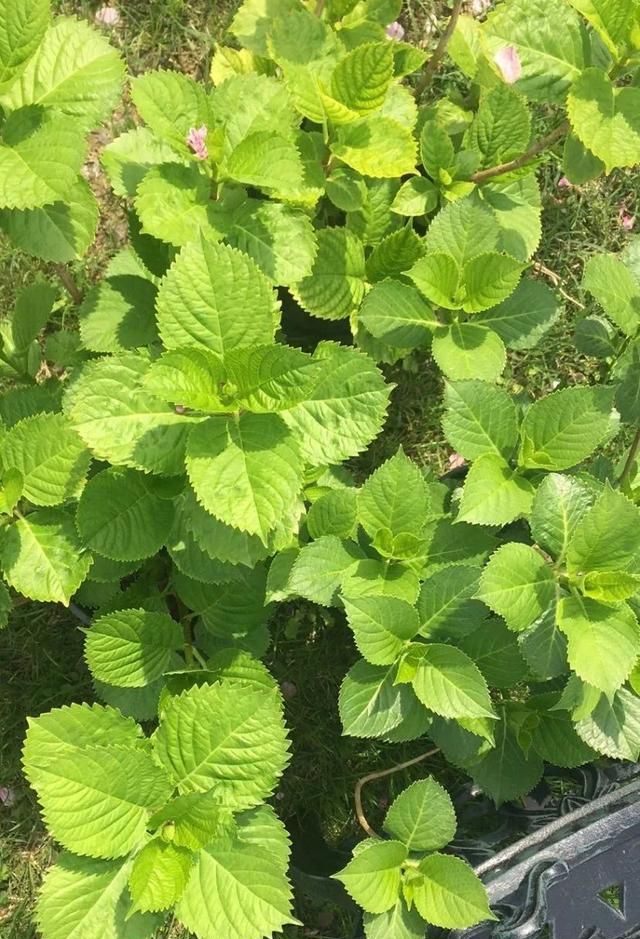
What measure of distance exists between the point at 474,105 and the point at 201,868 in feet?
6.76

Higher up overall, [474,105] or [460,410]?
[474,105]

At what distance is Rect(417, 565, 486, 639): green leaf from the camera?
1752mm

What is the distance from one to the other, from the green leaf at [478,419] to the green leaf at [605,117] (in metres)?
0.52

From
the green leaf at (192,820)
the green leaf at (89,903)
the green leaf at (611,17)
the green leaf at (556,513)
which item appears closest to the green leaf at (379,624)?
the green leaf at (556,513)

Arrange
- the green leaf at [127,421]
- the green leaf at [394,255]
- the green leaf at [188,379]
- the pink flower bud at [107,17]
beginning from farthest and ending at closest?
1. the pink flower bud at [107,17]
2. the green leaf at [394,255]
3. the green leaf at [127,421]
4. the green leaf at [188,379]

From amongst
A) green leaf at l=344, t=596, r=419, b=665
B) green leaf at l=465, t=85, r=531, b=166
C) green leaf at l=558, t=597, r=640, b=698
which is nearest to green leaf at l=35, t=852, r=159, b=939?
green leaf at l=344, t=596, r=419, b=665

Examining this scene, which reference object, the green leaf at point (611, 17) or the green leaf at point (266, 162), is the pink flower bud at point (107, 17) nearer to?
the green leaf at point (266, 162)

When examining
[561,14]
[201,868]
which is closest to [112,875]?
[201,868]

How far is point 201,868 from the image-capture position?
1620 mm

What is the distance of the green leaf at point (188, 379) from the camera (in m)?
1.42

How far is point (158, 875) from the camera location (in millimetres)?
1546

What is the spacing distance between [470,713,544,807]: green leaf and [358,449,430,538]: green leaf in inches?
24.7

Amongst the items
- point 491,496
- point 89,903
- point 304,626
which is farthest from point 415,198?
point 89,903

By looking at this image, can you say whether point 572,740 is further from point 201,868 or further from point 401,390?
point 401,390
